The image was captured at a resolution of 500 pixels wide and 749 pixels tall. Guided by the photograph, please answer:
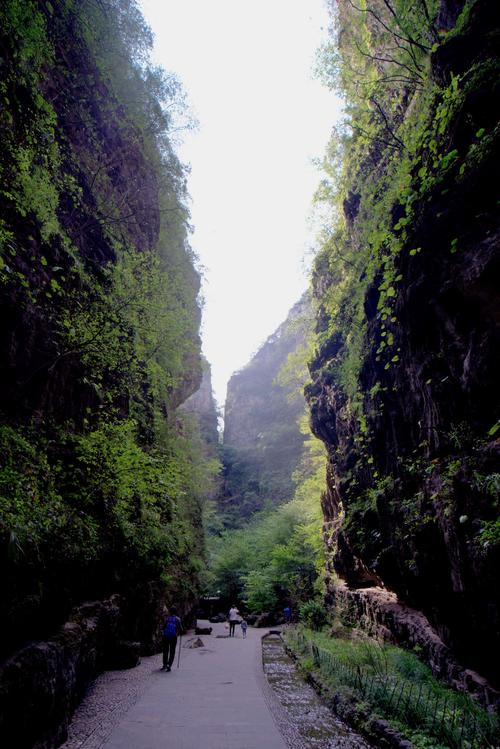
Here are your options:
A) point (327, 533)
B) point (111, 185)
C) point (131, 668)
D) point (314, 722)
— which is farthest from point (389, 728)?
point (111, 185)

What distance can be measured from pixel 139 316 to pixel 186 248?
1340 centimetres

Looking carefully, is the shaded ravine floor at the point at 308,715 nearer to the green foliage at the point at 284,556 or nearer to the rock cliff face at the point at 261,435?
the green foliage at the point at 284,556

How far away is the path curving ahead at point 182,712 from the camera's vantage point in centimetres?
536

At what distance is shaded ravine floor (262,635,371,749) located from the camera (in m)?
5.74

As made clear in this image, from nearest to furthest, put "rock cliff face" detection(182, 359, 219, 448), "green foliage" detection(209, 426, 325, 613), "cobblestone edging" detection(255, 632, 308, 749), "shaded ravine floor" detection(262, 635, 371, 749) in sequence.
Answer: "cobblestone edging" detection(255, 632, 308, 749), "shaded ravine floor" detection(262, 635, 371, 749), "green foliage" detection(209, 426, 325, 613), "rock cliff face" detection(182, 359, 219, 448)

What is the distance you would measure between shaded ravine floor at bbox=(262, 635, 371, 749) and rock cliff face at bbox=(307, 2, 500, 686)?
258 centimetres

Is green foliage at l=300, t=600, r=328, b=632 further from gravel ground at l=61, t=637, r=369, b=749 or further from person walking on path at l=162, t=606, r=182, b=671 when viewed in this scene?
person walking on path at l=162, t=606, r=182, b=671

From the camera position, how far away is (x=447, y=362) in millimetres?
7547

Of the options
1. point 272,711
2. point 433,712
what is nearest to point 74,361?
point 272,711

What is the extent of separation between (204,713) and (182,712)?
0.39 meters

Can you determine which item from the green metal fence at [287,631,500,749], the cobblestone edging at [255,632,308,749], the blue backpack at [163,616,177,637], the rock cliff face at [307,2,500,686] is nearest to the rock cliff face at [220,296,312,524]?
the rock cliff face at [307,2,500,686]

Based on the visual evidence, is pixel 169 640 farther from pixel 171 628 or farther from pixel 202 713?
pixel 202 713

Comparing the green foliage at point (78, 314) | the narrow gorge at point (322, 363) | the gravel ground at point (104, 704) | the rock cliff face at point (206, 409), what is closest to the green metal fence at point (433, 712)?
the narrow gorge at point (322, 363)

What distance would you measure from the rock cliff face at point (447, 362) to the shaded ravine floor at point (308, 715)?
8.46 feet
